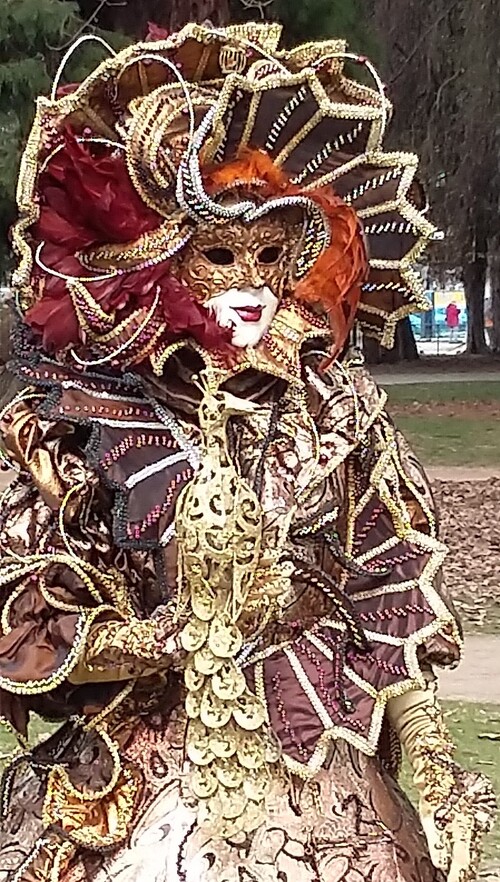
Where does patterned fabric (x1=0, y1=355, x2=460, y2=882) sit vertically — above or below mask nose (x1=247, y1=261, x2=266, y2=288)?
below

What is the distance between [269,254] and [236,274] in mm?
64

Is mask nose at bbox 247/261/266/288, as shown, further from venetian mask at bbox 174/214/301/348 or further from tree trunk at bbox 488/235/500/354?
tree trunk at bbox 488/235/500/354

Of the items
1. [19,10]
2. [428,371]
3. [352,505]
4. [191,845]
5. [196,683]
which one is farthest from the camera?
[428,371]

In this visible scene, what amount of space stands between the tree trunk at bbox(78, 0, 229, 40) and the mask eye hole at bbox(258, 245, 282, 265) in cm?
450

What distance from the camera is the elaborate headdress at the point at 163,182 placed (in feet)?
7.23

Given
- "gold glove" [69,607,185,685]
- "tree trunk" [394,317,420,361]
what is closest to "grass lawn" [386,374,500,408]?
"tree trunk" [394,317,420,361]

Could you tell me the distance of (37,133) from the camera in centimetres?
224

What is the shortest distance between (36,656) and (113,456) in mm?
275

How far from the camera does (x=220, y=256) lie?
2.26 m

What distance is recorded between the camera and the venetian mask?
2240 mm

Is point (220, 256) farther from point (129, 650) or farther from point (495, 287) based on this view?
point (495, 287)

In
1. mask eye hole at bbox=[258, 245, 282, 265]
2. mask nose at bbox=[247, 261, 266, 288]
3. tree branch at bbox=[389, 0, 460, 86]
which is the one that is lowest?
mask nose at bbox=[247, 261, 266, 288]

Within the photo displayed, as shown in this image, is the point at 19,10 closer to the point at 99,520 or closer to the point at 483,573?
the point at 483,573

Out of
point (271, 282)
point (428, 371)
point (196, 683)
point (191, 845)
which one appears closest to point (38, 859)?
point (191, 845)
